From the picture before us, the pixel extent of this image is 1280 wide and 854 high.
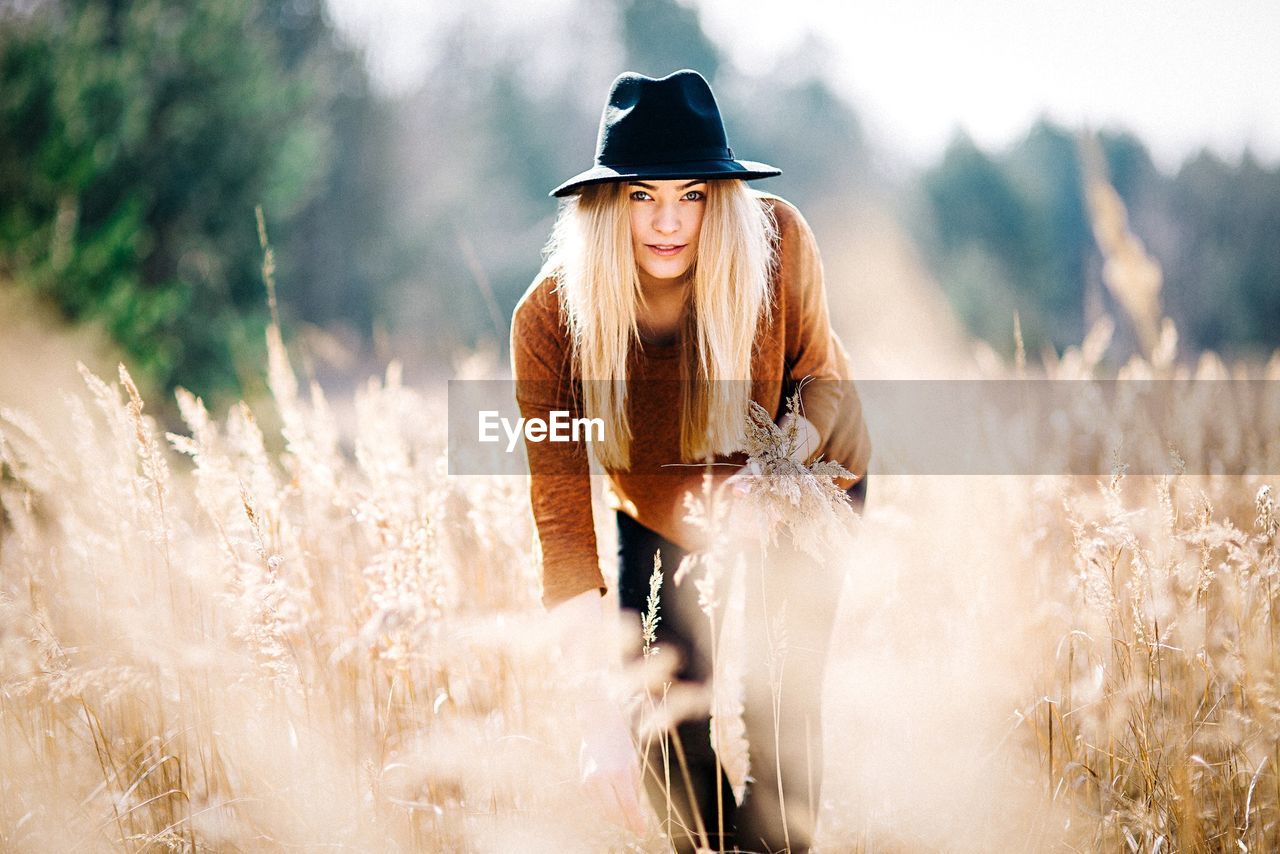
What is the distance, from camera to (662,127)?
1.66 metres

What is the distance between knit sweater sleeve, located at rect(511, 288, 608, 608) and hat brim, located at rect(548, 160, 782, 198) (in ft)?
0.99

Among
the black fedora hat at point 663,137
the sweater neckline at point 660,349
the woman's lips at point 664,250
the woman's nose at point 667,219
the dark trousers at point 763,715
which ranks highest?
the black fedora hat at point 663,137

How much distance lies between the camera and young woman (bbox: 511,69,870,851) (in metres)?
1.68

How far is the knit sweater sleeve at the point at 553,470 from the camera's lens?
1.65 meters

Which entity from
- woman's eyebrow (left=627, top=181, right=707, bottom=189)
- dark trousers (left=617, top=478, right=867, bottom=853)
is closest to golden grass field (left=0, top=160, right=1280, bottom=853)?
dark trousers (left=617, top=478, right=867, bottom=853)

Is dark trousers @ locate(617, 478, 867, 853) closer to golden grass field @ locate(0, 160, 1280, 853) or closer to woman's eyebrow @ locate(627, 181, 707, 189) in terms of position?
golden grass field @ locate(0, 160, 1280, 853)

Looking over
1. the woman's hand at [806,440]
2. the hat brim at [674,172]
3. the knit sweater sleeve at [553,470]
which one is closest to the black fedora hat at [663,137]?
the hat brim at [674,172]

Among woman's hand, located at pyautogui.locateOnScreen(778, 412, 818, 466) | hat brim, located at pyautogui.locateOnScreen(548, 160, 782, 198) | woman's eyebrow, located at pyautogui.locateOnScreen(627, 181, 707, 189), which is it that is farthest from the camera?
woman's eyebrow, located at pyautogui.locateOnScreen(627, 181, 707, 189)

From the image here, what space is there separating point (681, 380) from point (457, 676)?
936mm

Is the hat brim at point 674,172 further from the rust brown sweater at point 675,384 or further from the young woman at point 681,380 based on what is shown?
the rust brown sweater at point 675,384

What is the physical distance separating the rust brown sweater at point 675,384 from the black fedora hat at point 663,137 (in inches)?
9.9

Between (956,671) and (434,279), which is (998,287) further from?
(956,671)

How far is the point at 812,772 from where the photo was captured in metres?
1.80

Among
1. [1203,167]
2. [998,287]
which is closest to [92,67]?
[998,287]
